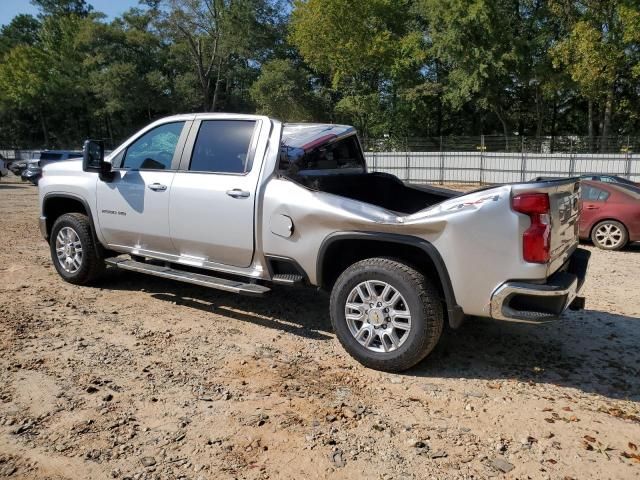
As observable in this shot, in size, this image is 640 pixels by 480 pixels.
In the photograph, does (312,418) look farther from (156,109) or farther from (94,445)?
(156,109)

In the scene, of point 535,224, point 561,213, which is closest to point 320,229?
point 535,224

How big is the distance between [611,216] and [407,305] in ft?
25.2

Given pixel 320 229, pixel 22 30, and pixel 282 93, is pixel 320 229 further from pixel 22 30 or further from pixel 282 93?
→ pixel 22 30

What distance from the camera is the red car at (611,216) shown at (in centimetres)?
959

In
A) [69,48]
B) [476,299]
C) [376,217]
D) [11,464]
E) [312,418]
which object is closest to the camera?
[11,464]

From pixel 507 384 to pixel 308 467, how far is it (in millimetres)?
1760

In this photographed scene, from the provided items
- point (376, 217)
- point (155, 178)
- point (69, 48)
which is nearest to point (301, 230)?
point (376, 217)

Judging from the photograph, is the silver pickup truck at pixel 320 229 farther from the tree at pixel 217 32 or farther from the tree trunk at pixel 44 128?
the tree trunk at pixel 44 128

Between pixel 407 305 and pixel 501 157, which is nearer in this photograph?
pixel 407 305

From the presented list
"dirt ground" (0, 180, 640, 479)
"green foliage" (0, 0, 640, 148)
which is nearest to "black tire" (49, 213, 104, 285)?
"dirt ground" (0, 180, 640, 479)

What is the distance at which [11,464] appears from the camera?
2.77 m

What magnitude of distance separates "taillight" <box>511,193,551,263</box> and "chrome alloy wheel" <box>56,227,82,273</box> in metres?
4.65

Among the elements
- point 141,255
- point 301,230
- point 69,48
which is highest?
point 69,48

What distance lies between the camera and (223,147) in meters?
4.83
